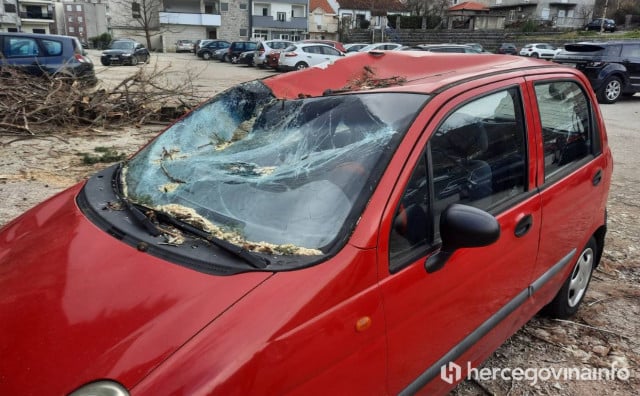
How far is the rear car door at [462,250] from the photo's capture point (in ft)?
5.86

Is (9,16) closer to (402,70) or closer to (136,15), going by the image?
(136,15)

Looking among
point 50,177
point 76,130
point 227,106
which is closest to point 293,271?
point 227,106

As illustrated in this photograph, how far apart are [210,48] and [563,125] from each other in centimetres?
4045

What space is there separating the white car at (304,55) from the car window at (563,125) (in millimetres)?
21350

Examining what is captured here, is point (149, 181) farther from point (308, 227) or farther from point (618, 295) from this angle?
point (618, 295)

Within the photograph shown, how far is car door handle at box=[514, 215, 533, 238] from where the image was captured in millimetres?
2311

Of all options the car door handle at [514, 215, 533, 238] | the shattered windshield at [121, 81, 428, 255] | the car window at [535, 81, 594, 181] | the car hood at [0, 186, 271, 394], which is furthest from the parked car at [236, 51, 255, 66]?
the car hood at [0, 186, 271, 394]

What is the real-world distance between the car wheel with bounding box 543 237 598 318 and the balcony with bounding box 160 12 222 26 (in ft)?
196

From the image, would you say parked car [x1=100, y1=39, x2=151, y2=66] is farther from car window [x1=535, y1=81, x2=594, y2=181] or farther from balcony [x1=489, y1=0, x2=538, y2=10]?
balcony [x1=489, y1=0, x2=538, y2=10]

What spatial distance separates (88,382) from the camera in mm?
1279

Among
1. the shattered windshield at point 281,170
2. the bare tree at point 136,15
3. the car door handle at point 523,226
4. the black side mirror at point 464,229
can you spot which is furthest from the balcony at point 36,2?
the black side mirror at point 464,229

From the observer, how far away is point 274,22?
200ft

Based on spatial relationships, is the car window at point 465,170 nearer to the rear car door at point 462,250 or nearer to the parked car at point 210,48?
the rear car door at point 462,250

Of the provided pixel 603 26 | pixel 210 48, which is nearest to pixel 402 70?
pixel 210 48
